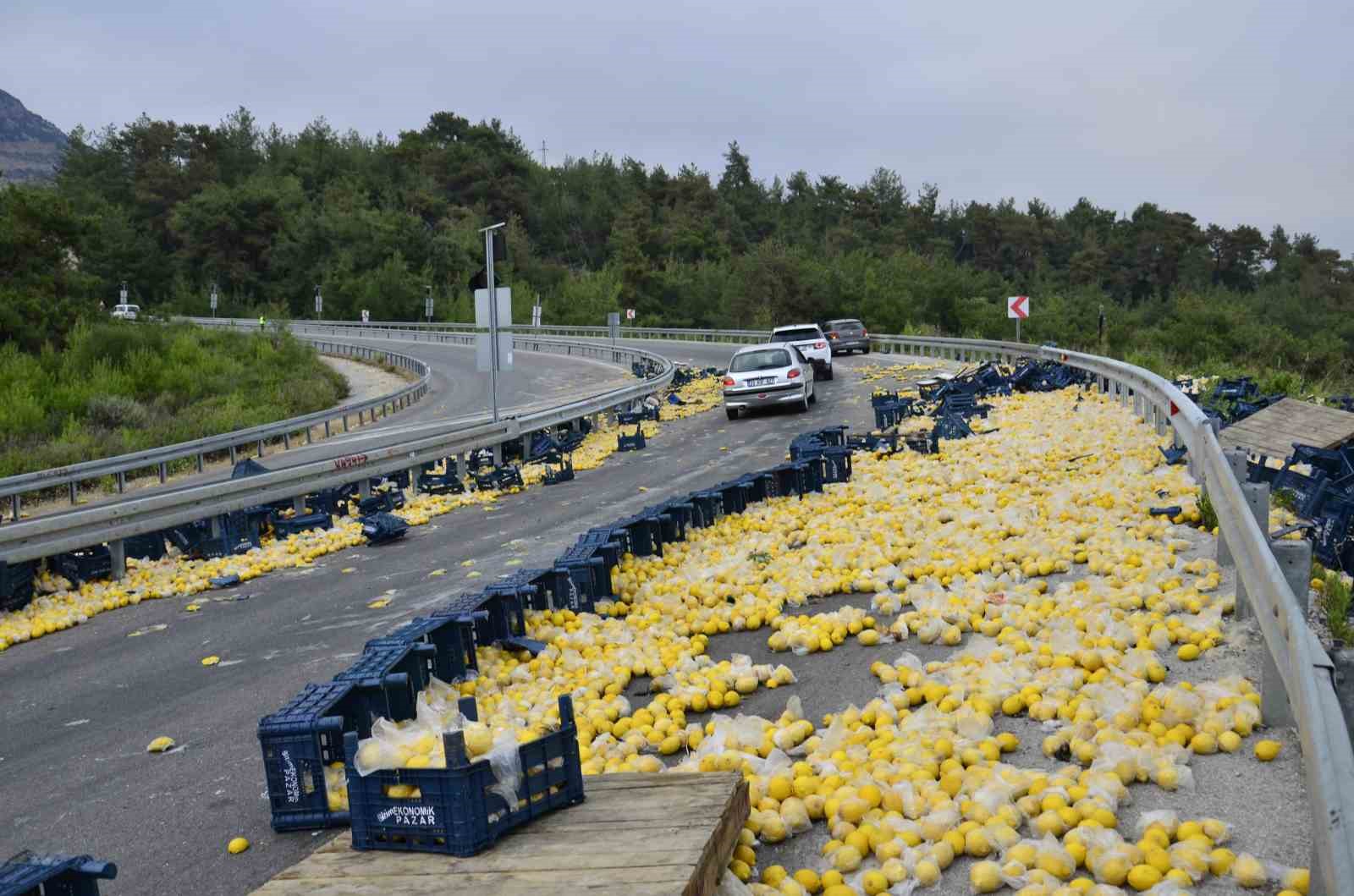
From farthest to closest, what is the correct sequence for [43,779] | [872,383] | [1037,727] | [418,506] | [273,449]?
[872,383], [273,449], [418,506], [43,779], [1037,727]

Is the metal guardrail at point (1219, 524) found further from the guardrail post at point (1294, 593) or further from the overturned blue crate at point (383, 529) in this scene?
the overturned blue crate at point (383, 529)

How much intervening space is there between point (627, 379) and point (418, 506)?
85.0 feet

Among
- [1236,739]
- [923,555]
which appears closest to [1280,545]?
[1236,739]

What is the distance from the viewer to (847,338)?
148 feet

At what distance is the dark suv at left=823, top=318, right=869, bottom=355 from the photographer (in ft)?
147

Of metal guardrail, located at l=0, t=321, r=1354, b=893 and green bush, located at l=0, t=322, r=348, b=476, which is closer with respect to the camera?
metal guardrail, located at l=0, t=321, r=1354, b=893

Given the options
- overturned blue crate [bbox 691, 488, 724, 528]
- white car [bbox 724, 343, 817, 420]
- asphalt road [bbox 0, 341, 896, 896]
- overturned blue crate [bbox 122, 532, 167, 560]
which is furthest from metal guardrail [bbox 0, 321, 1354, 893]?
overturned blue crate [bbox 691, 488, 724, 528]

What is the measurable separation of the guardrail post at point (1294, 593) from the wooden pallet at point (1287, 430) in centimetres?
699

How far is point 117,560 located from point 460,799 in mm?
10224

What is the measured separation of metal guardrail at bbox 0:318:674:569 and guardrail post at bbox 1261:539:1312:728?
1150 centimetres

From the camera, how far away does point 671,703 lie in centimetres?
656

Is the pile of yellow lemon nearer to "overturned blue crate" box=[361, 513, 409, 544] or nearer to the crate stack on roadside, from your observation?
the crate stack on roadside

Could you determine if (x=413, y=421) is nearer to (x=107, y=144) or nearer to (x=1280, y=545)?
(x=1280, y=545)

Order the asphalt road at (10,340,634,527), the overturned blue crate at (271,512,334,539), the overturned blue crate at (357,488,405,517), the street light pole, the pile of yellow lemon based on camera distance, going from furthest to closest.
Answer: the asphalt road at (10,340,634,527)
the street light pole
the overturned blue crate at (357,488,405,517)
the overturned blue crate at (271,512,334,539)
the pile of yellow lemon
